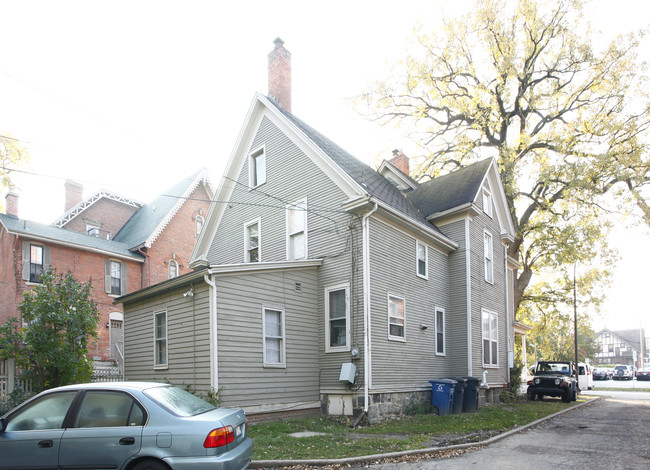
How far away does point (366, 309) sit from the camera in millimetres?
13367

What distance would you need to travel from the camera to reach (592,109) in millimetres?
24766

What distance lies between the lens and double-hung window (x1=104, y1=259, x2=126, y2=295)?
1016 inches

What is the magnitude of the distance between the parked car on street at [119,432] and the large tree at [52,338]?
7934mm

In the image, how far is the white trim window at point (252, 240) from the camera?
17530mm

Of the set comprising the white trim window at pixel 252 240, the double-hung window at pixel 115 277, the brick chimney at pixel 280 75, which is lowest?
the double-hung window at pixel 115 277

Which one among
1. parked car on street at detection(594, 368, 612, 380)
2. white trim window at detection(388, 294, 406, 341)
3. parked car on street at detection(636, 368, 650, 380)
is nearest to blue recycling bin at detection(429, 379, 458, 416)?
white trim window at detection(388, 294, 406, 341)

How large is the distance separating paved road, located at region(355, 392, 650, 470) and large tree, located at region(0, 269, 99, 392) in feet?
30.0

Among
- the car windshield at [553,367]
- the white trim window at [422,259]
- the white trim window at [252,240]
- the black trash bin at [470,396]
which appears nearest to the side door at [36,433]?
the white trim window at [252,240]

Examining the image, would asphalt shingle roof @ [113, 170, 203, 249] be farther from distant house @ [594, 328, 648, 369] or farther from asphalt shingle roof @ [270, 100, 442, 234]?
distant house @ [594, 328, 648, 369]

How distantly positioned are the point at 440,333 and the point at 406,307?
9.80 ft

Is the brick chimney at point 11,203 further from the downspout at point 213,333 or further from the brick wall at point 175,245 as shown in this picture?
the downspout at point 213,333

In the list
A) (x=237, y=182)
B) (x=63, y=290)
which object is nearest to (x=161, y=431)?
(x=63, y=290)

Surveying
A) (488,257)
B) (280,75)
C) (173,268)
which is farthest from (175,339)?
(173,268)

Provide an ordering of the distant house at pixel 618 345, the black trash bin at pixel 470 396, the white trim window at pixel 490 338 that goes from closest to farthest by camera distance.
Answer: the black trash bin at pixel 470 396 → the white trim window at pixel 490 338 → the distant house at pixel 618 345
